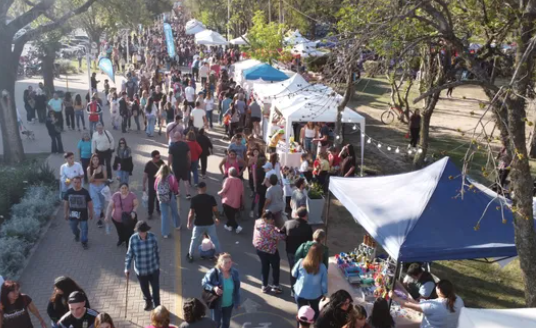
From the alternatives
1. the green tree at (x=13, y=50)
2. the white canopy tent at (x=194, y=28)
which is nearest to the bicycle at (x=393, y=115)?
the green tree at (x=13, y=50)

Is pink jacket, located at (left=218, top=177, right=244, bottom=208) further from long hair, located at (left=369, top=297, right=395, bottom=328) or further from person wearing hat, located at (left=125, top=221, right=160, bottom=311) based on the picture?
long hair, located at (left=369, top=297, right=395, bottom=328)

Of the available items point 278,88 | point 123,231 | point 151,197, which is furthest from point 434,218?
point 278,88

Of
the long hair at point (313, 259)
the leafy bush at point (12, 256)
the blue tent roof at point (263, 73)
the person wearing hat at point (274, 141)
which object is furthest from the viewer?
the blue tent roof at point (263, 73)

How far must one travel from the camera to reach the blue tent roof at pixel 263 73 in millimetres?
19875

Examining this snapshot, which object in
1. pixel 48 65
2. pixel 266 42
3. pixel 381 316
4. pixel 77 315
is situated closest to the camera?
pixel 77 315

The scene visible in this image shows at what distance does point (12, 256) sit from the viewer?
8539 mm

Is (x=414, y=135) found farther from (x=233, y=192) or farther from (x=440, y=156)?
(x=233, y=192)

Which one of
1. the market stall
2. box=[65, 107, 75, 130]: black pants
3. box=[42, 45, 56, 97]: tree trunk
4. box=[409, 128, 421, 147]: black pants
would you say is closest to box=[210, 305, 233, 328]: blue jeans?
the market stall

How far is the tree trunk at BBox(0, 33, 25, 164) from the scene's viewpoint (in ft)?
45.8

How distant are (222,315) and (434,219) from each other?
3.15 meters

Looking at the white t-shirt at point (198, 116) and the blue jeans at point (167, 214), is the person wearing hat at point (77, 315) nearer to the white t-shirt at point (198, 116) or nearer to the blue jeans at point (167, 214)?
the blue jeans at point (167, 214)

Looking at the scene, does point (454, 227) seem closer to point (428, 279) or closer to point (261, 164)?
point (428, 279)

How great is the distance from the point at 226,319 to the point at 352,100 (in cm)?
2102

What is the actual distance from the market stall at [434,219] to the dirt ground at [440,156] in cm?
79
